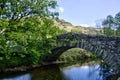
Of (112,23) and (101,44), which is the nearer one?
(101,44)

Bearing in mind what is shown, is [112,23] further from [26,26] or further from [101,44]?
[26,26]

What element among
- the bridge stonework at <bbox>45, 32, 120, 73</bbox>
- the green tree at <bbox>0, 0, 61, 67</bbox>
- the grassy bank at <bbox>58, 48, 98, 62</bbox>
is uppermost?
the green tree at <bbox>0, 0, 61, 67</bbox>

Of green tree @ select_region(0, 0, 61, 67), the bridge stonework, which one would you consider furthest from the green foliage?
green tree @ select_region(0, 0, 61, 67)

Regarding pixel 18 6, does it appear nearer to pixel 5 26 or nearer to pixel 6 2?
pixel 6 2

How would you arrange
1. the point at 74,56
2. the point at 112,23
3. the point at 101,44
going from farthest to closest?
the point at 112,23
the point at 74,56
the point at 101,44

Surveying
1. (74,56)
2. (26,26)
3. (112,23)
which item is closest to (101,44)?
(26,26)

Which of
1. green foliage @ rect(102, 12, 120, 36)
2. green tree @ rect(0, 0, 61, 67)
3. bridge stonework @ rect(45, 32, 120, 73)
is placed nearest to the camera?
green tree @ rect(0, 0, 61, 67)

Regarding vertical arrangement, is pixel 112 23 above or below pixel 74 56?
above

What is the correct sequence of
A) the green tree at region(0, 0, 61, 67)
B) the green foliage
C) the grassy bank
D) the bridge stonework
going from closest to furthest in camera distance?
the green tree at region(0, 0, 61, 67) → the bridge stonework → the grassy bank → the green foliage

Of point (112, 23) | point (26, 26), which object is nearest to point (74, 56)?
point (112, 23)

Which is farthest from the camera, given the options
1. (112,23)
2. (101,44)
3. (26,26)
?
(112,23)

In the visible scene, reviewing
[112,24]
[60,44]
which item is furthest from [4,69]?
[112,24]

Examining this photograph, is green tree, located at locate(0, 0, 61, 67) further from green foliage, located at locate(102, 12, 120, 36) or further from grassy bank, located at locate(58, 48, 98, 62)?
green foliage, located at locate(102, 12, 120, 36)

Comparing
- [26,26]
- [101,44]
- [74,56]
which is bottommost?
[74,56]
